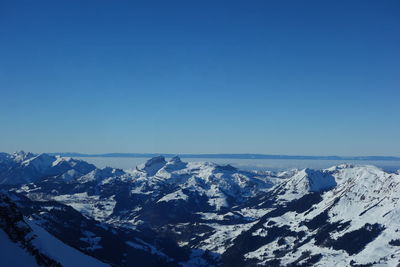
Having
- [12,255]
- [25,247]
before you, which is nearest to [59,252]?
[25,247]

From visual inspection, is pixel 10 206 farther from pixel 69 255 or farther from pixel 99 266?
pixel 99 266

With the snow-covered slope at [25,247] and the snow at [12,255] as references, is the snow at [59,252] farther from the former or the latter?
the snow at [12,255]

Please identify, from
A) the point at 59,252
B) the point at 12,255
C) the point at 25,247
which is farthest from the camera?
the point at 59,252

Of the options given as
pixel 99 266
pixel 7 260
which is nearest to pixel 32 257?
pixel 7 260

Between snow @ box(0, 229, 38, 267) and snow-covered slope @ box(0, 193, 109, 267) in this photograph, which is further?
snow-covered slope @ box(0, 193, 109, 267)

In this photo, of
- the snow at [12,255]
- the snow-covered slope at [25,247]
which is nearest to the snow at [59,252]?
the snow-covered slope at [25,247]

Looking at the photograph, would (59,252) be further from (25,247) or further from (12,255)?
(12,255)

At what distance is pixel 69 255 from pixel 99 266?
12.4 meters

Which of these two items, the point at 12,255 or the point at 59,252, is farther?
the point at 59,252

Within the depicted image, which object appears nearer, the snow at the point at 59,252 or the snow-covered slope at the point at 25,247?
the snow-covered slope at the point at 25,247

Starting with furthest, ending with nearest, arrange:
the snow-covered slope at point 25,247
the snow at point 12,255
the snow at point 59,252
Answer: the snow at point 59,252 → the snow-covered slope at point 25,247 → the snow at point 12,255

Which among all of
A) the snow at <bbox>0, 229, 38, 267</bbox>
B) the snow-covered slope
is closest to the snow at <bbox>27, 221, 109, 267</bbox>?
the snow-covered slope

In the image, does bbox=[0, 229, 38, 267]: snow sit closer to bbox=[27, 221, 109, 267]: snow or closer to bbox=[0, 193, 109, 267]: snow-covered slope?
bbox=[0, 193, 109, 267]: snow-covered slope

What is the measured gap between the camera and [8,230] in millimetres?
97875
